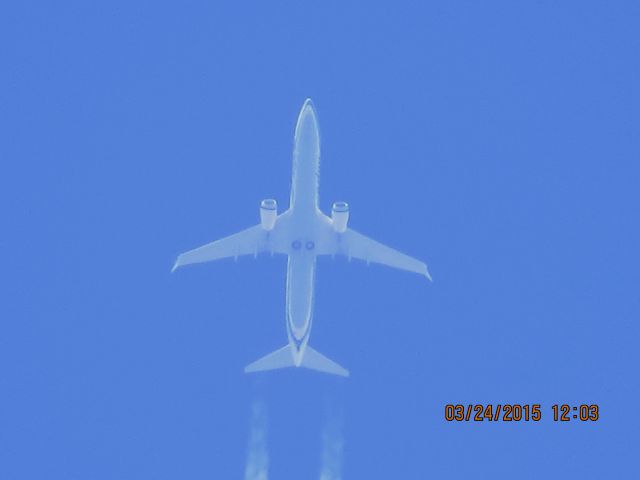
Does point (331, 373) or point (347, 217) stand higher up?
point (347, 217)

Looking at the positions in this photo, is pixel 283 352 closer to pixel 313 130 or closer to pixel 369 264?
pixel 369 264

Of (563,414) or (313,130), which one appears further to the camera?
(563,414)

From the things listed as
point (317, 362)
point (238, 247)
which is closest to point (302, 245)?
point (238, 247)

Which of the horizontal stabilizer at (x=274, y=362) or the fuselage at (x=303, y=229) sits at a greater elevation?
the fuselage at (x=303, y=229)

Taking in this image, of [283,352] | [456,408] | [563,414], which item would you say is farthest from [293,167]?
[563,414]

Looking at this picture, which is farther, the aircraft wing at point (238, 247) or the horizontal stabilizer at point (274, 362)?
the horizontal stabilizer at point (274, 362)

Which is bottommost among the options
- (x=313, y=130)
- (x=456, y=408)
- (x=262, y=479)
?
(x=262, y=479)

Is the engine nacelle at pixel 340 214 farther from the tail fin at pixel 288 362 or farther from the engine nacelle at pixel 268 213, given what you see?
the tail fin at pixel 288 362

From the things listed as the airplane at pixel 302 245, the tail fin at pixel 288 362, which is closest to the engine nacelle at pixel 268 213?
the airplane at pixel 302 245
